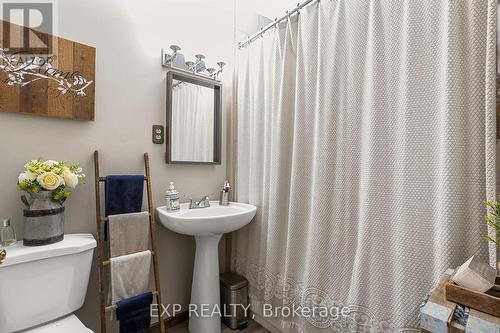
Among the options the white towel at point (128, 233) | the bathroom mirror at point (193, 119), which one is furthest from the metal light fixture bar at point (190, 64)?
the white towel at point (128, 233)

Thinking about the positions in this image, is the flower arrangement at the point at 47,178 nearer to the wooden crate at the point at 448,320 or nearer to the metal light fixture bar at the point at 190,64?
the metal light fixture bar at the point at 190,64

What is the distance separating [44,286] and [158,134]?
0.98 metres

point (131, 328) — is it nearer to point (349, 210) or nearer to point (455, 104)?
point (349, 210)

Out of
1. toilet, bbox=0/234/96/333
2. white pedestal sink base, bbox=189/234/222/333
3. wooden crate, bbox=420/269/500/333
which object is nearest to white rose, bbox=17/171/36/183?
toilet, bbox=0/234/96/333

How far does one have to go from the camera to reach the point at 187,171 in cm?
180

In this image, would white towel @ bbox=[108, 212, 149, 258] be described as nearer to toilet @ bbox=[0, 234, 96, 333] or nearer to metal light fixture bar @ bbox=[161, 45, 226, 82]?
toilet @ bbox=[0, 234, 96, 333]

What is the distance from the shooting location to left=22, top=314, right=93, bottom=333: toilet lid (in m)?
1.02

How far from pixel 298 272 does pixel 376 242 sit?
517 mm

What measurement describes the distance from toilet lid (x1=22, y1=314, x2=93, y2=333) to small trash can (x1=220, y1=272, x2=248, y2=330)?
0.90 m

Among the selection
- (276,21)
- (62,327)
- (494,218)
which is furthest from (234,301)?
(276,21)

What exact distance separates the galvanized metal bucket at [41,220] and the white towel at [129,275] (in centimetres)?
32

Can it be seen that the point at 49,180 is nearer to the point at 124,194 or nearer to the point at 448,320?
the point at 124,194

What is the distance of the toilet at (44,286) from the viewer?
0.99 metres

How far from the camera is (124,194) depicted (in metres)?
1.41
